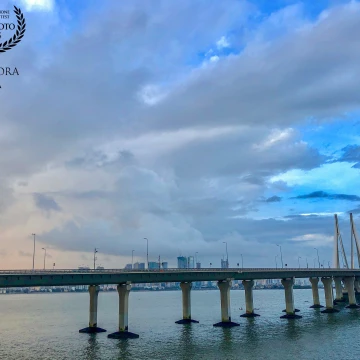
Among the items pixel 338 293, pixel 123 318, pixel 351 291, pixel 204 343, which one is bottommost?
pixel 204 343

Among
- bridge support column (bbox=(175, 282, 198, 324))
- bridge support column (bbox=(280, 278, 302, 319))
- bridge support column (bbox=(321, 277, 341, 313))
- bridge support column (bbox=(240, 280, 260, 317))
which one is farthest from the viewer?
bridge support column (bbox=(321, 277, 341, 313))

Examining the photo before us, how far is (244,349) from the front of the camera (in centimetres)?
A: 6981

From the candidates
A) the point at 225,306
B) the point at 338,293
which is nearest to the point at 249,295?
the point at 225,306

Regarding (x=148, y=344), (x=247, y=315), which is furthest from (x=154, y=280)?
(x=247, y=315)

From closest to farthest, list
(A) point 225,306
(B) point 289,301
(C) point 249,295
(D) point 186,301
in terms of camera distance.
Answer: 1. (A) point 225,306
2. (D) point 186,301
3. (B) point 289,301
4. (C) point 249,295

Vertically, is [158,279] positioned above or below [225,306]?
above

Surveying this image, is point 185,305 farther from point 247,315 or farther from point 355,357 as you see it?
point 355,357

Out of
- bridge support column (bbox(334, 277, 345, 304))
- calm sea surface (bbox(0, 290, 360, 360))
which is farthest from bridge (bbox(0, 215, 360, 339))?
bridge support column (bbox(334, 277, 345, 304))

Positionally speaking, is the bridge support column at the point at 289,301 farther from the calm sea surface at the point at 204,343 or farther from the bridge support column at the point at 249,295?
the calm sea surface at the point at 204,343

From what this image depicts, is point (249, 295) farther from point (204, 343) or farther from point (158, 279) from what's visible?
point (204, 343)

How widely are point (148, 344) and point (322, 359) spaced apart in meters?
30.9

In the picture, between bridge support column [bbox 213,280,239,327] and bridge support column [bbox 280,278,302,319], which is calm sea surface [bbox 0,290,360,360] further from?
bridge support column [bbox 280,278,302,319]

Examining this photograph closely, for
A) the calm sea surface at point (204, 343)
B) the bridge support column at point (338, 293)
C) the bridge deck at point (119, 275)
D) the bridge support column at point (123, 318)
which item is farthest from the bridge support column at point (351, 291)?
the bridge support column at point (123, 318)

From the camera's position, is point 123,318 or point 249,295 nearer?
point 123,318
